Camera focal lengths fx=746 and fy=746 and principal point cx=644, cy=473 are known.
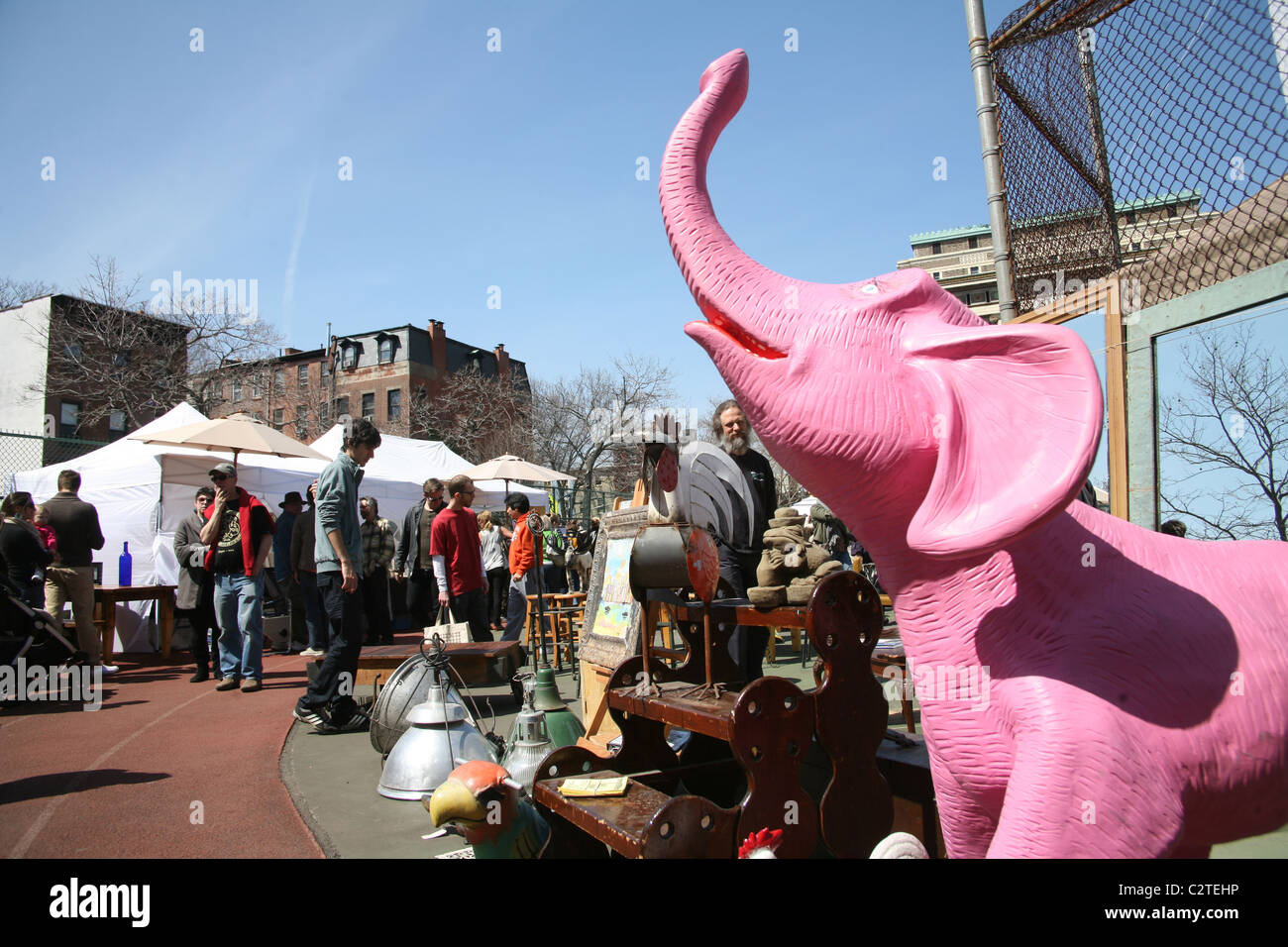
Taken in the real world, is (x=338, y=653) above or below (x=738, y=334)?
below

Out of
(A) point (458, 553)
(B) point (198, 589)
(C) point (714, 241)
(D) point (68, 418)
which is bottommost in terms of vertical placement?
(B) point (198, 589)

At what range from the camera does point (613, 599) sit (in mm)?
5828

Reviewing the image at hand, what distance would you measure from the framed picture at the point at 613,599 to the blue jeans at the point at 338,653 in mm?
1764

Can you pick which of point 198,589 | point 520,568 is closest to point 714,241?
point 520,568

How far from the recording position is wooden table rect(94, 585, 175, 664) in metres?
9.23

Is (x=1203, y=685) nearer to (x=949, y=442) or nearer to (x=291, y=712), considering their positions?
(x=949, y=442)

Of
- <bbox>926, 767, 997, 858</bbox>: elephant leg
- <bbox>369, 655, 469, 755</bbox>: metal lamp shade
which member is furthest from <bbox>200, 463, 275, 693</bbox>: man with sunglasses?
<bbox>926, 767, 997, 858</bbox>: elephant leg

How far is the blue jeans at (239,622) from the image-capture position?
25.2 feet

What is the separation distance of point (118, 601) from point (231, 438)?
2.56m

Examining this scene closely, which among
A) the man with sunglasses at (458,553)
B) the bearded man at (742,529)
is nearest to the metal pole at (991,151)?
the bearded man at (742,529)

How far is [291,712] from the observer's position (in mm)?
7012

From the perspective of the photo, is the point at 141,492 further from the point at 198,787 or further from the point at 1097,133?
the point at 1097,133
